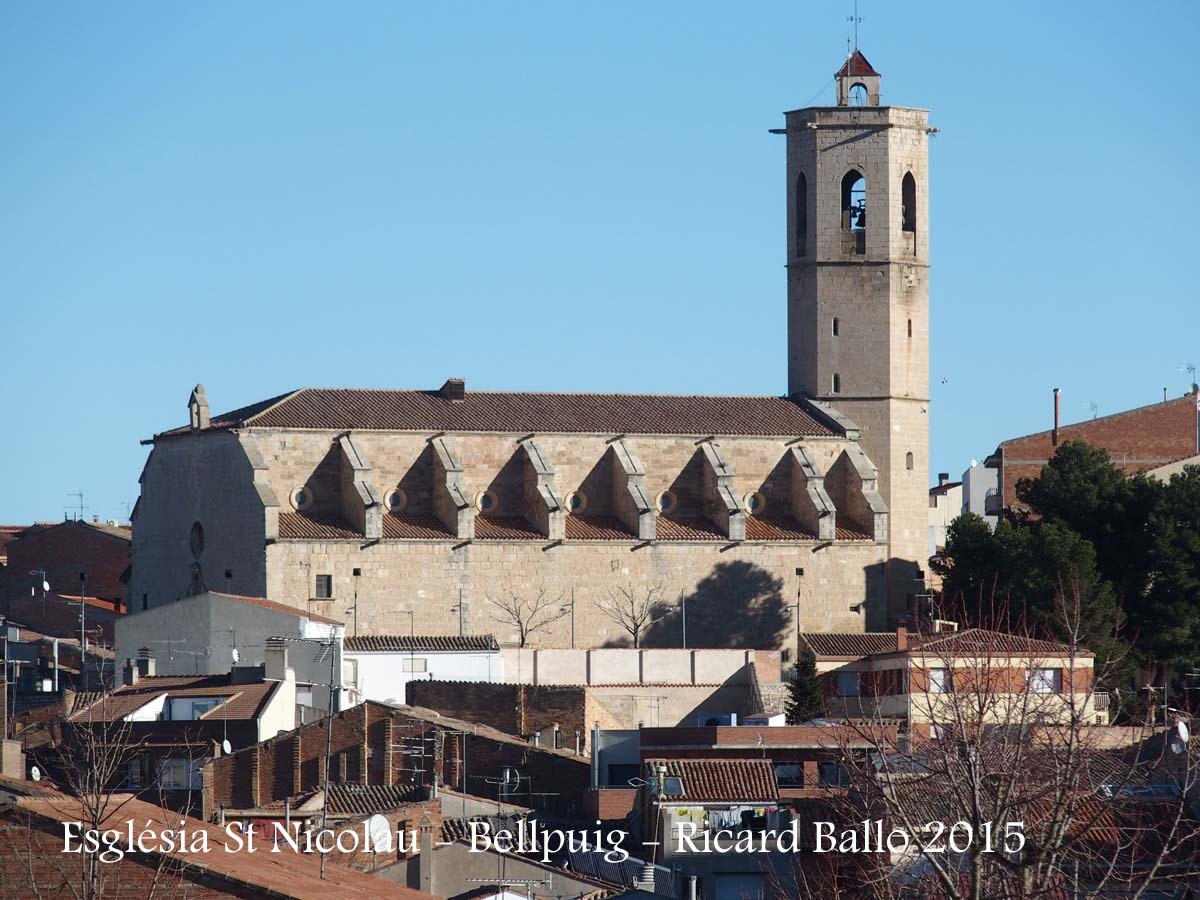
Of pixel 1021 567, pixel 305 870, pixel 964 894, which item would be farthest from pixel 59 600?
pixel 964 894

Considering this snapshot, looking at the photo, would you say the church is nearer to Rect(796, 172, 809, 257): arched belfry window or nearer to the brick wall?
Rect(796, 172, 809, 257): arched belfry window

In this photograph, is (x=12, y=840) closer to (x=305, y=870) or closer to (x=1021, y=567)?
(x=305, y=870)

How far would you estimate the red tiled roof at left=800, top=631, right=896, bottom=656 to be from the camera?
64125 mm

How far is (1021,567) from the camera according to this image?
2584 inches

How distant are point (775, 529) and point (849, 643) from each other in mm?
4914

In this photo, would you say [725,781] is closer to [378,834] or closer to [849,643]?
[378,834]

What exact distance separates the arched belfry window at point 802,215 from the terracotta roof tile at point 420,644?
46.7 ft

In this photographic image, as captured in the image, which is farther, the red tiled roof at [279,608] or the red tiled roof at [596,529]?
the red tiled roof at [596,529]

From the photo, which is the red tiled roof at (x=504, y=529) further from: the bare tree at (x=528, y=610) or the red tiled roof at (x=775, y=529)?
the red tiled roof at (x=775, y=529)

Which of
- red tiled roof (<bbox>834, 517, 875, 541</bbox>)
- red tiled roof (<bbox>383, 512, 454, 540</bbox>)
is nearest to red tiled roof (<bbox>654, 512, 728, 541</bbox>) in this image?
red tiled roof (<bbox>834, 517, 875, 541</bbox>)

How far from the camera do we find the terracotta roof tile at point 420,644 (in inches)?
2329

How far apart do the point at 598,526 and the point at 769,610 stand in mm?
4485

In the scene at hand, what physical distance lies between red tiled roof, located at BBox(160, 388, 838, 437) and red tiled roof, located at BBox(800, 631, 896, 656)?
20.5 ft

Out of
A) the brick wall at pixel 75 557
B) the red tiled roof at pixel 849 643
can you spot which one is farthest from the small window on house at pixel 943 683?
the brick wall at pixel 75 557
